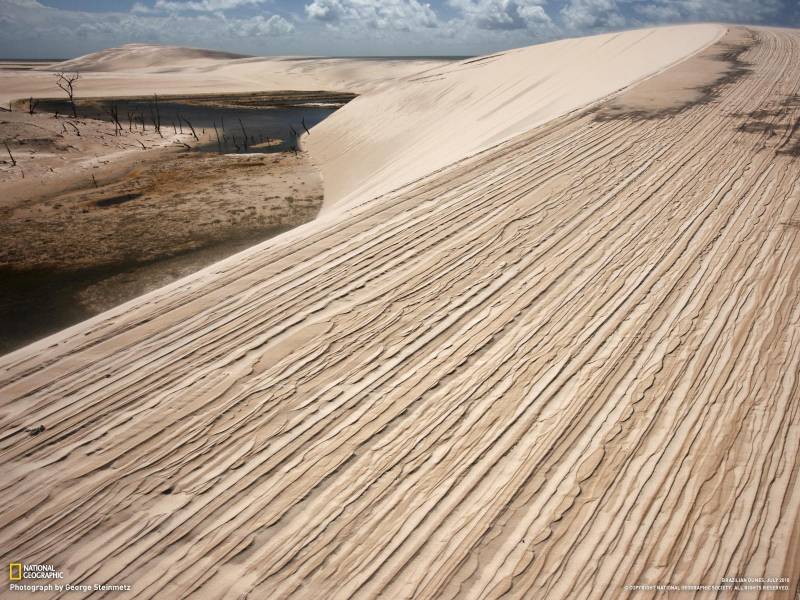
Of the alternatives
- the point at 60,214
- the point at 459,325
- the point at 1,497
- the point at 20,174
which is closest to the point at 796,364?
the point at 459,325

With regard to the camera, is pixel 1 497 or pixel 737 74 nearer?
pixel 1 497

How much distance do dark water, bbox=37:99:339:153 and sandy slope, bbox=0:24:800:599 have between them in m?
20.0

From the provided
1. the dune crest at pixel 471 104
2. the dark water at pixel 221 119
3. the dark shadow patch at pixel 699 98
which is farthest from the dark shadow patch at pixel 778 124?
the dark water at pixel 221 119

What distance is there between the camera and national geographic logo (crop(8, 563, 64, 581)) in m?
2.27

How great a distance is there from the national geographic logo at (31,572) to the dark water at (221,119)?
2184 cm

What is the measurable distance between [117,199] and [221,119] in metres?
20.6

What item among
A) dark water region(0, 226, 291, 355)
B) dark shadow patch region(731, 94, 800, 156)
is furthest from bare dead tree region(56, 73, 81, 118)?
dark shadow patch region(731, 94, 800, 156)

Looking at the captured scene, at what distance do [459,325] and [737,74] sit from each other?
45.5 ft

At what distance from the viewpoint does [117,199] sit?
553 inches

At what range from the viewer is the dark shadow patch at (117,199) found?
45.0 ft

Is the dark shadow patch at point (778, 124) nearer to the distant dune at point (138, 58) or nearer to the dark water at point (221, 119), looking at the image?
the dark water at point (221, 119)

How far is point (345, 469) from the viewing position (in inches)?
106

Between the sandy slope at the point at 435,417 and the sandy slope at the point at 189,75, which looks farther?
the sandy slope at the point at 189,75

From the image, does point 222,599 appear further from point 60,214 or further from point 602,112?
point 60,214
